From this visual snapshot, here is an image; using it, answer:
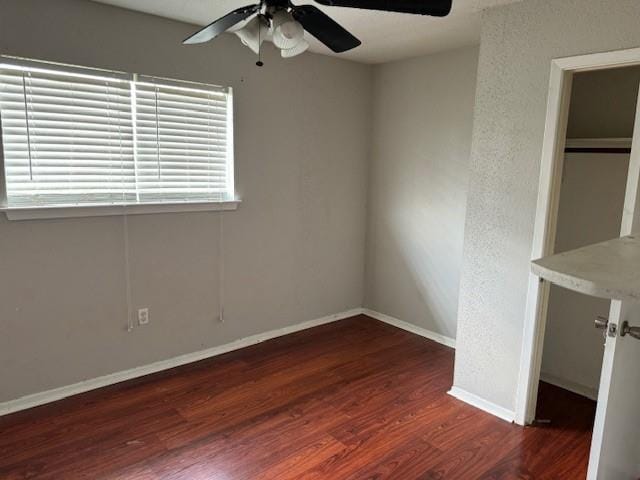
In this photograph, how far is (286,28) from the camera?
1.68 metres

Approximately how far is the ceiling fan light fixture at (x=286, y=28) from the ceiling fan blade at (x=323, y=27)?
0.13ft

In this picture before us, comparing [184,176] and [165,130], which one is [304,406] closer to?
[184,176]

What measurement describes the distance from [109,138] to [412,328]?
2822 mm

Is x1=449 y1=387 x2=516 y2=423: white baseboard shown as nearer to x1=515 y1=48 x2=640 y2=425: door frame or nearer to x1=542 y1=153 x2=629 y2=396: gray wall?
x1=515 y1=48 x2=640 y2=425: door frame

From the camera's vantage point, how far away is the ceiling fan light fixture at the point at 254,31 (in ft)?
5.83

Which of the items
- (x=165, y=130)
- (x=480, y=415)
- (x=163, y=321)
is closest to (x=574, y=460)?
(x=480, y=415)

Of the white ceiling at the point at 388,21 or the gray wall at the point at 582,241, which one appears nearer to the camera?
the white ceiling at the point at 388,21

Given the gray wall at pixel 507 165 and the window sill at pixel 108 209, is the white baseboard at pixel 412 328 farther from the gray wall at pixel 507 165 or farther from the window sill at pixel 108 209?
the window sill at pixel 108 209

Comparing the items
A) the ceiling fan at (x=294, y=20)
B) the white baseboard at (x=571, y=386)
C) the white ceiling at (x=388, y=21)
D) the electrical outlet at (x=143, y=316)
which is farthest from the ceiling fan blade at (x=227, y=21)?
the white baseboard at (x=571, y=386)

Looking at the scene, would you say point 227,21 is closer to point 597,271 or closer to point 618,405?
point 597,271

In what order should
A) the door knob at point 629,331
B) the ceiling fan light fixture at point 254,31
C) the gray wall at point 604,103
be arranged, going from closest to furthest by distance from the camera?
the door knob at point 629,331
the ceiling fan light fixture at point 254,31
the gray wall at point 604,103

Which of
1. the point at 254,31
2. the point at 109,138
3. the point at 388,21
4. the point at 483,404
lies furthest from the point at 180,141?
the point at 483,404

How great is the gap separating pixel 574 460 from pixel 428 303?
1.74 metres

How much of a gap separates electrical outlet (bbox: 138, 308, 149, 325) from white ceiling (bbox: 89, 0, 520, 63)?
1.89 m
